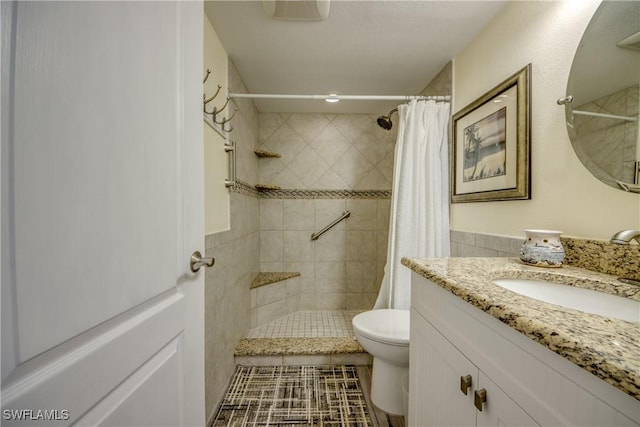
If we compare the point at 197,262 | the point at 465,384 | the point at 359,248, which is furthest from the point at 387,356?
the point at 359,248

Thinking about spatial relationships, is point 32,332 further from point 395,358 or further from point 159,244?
point 395,358

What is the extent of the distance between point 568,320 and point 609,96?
2.70 ft

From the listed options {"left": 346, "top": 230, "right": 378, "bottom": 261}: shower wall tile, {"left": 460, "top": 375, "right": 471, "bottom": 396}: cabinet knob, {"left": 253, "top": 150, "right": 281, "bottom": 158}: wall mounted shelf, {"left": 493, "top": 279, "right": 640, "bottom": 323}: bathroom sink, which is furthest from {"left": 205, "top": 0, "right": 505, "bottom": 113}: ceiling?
{"left": 460, "top": 375, "right": 471, "bottom": 396}: cabinet knob

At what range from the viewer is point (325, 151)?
278 centimetres

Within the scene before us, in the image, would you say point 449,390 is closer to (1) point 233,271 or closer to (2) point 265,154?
(1) point 233,271

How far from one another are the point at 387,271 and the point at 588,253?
1108mm

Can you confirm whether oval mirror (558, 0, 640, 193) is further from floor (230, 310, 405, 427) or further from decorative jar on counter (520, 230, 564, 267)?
floor (230, 310, 405, 427)

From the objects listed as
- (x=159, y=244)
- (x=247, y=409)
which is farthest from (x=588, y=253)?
(x=247, y=409)

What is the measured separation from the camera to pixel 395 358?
4.27 ft

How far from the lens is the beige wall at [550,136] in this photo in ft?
2.88

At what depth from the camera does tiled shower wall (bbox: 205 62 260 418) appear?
4.60ft

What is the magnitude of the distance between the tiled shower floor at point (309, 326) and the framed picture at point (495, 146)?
1.42 m

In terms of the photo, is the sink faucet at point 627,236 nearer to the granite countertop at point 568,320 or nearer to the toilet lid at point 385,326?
the granite countertop at point 568,320

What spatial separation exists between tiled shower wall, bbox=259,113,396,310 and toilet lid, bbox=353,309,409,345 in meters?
1.14
